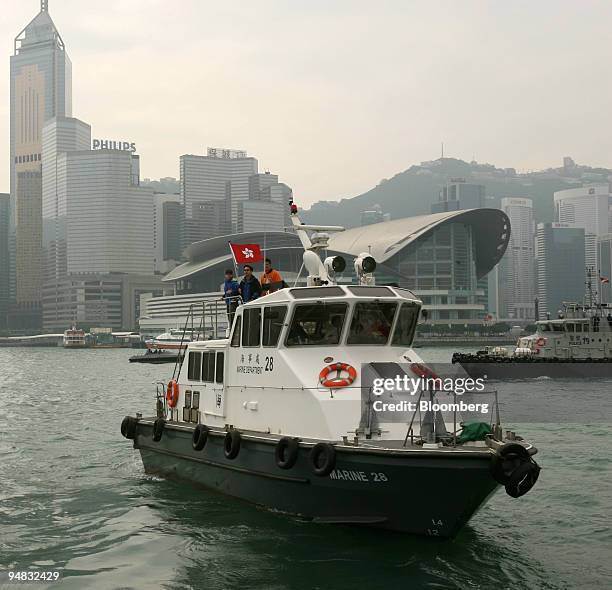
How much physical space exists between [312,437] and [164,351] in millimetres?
102756

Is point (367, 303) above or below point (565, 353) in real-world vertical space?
A: above

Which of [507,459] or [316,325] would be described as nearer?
[507,459]

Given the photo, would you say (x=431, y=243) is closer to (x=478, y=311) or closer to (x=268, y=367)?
(x=478, y=311)

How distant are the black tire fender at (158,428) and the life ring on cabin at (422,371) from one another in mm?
5773

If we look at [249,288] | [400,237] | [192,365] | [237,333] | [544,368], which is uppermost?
[400,237]

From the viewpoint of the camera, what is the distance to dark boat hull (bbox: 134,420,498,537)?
11.2 meters

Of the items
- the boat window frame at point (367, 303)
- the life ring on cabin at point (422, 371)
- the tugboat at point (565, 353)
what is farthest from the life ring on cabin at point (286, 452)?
the tugboat at point (565, 353)

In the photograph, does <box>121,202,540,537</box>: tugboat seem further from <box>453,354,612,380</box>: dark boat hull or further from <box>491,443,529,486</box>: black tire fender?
<box>453,354,612,380</box>: dark boat hull

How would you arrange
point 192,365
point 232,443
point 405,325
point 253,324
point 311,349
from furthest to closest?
1. point 192,365
2. point 253,324
3. point 405,325
4. point 232,443
5. point 311,349

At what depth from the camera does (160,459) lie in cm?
1694

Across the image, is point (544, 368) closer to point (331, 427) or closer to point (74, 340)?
point (331, 427)

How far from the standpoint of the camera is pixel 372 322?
44.3 feet

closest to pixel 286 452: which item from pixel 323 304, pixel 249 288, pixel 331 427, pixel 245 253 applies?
pixel 331 427

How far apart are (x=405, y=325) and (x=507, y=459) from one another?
3412 millimetres
